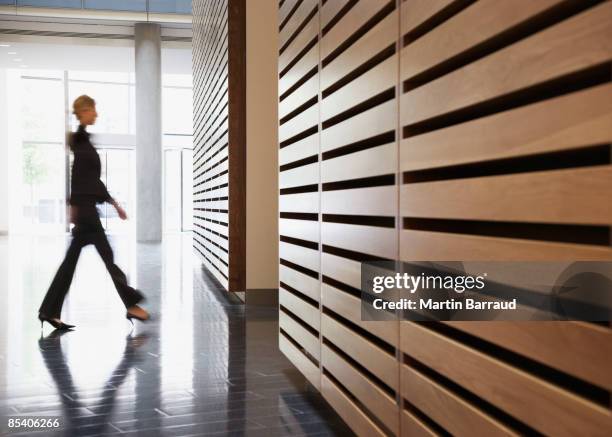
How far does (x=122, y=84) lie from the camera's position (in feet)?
69.4

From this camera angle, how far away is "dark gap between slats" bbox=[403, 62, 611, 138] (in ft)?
3.92

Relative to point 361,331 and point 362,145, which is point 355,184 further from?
point 361,331

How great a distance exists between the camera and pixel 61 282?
15.2 ft

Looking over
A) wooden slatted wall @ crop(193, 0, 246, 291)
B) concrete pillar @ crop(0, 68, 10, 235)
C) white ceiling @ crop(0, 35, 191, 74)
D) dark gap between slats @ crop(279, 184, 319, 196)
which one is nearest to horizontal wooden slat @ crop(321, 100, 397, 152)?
dark gap between slats @ crop(279, 184, 319, 196)

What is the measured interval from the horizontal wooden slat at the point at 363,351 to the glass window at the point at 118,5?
13.0m

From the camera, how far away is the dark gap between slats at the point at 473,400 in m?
1.40

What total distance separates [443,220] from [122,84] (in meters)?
20.8

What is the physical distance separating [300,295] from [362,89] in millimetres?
1409

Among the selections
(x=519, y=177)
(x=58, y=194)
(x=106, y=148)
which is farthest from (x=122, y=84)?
(x=519, y=177)

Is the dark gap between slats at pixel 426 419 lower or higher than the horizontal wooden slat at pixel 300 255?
lower

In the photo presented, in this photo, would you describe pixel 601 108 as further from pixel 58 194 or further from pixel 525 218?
pixel 58 194

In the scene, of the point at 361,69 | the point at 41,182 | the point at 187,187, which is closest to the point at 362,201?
the point at 361,69

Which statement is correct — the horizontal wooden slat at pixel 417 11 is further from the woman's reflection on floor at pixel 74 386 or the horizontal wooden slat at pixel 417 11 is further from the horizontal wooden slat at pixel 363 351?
the woman's reflection on floor at pixel 74 386

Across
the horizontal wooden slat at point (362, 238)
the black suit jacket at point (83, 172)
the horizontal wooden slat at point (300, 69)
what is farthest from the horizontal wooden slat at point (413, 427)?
the black suit jacket at point (83, 172)
